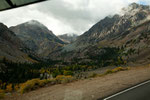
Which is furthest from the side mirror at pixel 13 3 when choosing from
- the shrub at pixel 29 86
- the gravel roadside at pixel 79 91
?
the shrub at pixel 29 86

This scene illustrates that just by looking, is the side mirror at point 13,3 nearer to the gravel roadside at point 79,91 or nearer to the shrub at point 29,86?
the gravel roadside at point 79,91

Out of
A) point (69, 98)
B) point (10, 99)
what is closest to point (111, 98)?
point (69, 98)

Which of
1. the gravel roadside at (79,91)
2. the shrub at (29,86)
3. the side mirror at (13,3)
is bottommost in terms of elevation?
the gravel roadside at (79,91)

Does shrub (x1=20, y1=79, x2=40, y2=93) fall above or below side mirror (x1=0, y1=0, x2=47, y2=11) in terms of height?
below

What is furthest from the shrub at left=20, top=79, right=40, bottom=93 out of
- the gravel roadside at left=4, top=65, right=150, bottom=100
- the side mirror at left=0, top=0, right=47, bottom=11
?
the side mirror at left=0, top=0, right=47, bottom=11

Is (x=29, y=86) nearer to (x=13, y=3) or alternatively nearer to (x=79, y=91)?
(x=79, y=91)

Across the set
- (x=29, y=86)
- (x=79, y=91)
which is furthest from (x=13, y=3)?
(x=29, y=86)

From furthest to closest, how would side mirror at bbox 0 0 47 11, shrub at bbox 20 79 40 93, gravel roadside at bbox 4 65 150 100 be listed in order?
→ shrub at bbox 20 79 40 93 < gravel roadside at bbox 4 65 150 100 < side mirror at bbox 0 0 47 11

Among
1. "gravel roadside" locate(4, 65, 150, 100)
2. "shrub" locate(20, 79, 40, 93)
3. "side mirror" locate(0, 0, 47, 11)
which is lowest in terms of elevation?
"gravel roadside" locate(4, 65, 150, 100)

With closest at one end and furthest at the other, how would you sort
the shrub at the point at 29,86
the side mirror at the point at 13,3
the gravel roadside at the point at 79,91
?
Result: the side mirror at the point at 13,3 < the gravel roadside at the point at 79,91 < the shrub at the point at 29,86

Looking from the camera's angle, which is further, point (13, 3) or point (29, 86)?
point (29, 86)

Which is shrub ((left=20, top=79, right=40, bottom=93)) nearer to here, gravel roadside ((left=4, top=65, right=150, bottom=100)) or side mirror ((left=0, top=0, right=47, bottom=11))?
gravel roadside ((left=4, top=65, right=150, bottom=100))

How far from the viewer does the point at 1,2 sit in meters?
2.53

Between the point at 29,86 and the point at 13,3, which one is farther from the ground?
the point at 13,3
